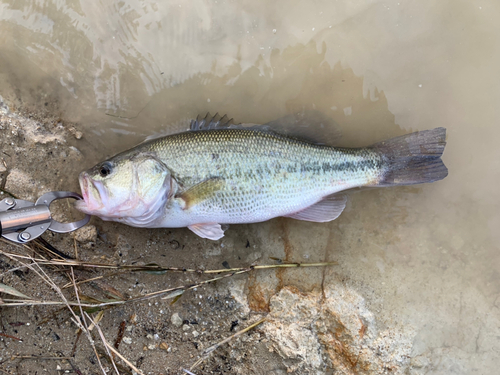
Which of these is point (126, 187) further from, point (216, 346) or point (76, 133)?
point (216, 346)

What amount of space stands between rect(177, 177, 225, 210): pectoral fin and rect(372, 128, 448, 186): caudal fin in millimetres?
1414

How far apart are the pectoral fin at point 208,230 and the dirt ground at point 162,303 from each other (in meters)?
0.26

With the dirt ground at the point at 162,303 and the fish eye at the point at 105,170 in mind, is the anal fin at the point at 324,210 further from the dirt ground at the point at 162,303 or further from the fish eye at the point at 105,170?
the fish eye at the point at 105,170

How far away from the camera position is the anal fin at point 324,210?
2.77 metres

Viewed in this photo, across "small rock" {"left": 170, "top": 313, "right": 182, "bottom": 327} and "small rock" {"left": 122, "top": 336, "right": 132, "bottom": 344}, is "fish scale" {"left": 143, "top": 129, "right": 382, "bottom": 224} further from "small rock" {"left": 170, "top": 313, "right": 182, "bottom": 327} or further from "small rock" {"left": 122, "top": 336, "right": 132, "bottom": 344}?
"small rock" {"left": 122, "top": 336, "right": 132, "bottom": 344}

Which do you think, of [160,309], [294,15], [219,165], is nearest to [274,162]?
[219,165]

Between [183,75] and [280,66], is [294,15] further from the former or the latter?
[183,75]

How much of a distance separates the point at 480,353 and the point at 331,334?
136cm

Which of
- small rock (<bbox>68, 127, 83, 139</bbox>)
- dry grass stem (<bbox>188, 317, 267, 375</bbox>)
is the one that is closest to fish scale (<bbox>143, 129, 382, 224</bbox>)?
small rock (<bbox>68, 127, 83, 139</bbox>)

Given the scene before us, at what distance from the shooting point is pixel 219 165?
2.50 m

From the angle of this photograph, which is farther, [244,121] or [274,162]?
[244,121]

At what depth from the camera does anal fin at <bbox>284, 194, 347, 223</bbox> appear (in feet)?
9.10

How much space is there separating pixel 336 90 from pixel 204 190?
1598 millimetres

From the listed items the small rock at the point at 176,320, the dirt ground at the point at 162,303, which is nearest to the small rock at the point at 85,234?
the dirt ground at the point at 162,303
